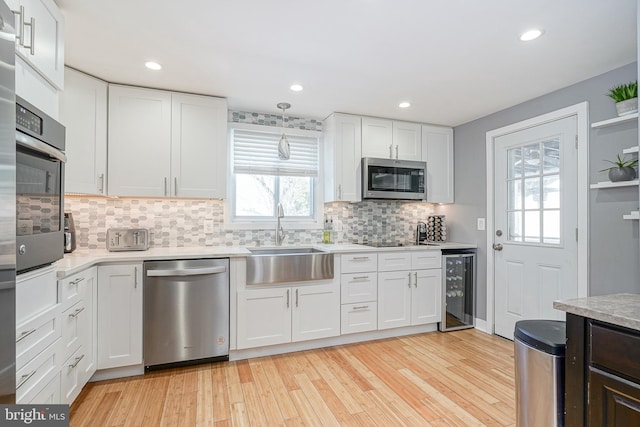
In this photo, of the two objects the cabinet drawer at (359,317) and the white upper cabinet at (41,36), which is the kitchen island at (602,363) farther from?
the white upper cabinet at (41,36)

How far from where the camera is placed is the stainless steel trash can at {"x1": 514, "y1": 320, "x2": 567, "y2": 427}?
1354 mm

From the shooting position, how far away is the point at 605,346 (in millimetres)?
1101

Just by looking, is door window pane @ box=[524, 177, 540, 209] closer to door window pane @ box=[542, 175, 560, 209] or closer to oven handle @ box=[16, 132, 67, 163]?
door window pane @ box=[542, 175, 560, 209]

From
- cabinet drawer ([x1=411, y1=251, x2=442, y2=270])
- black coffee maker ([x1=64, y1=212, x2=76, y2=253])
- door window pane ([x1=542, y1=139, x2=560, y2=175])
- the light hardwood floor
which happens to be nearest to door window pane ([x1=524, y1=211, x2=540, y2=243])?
door window pane ([x1=542, y1=139, x2=560, y2=175])

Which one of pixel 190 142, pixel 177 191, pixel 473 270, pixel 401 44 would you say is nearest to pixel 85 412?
pixel 177 191

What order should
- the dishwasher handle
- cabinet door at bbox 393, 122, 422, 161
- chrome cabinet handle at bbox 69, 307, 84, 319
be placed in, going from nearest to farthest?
chrome cabinet handle at bbox 69, 307, 84, 319, the dishwasher handle, cabinet door at bbox 393, 122, 422, 161

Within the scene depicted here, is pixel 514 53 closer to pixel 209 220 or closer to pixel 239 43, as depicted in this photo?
pixel 239 43

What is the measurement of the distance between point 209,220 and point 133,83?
1380 mm

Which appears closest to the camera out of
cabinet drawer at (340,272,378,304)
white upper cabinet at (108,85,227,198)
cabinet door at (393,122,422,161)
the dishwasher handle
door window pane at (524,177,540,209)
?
the dishwasher handle

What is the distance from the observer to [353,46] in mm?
2092

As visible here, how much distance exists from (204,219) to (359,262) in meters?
1.63

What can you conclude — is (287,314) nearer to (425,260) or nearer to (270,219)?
(270,219)

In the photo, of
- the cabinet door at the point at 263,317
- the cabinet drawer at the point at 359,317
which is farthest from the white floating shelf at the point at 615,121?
the cabinet door at the point at 263,317

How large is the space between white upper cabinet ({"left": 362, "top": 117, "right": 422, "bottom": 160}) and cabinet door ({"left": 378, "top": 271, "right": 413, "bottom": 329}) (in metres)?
1.36
